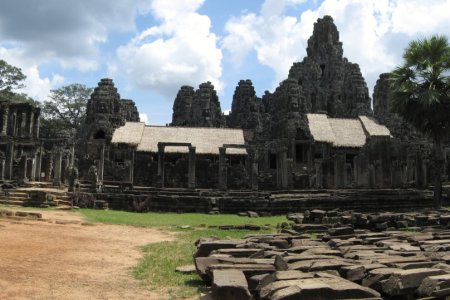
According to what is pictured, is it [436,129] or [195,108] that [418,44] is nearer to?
[436,129]

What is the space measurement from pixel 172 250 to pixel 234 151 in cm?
2557

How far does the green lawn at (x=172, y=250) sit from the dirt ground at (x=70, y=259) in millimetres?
311

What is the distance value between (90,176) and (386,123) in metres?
27.4

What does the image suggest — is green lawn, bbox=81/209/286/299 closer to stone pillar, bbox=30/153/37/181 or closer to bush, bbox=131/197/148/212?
bush, bbox=131/197/148/212

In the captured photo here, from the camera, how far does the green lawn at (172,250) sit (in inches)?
319

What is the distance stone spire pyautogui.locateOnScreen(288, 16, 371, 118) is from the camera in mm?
52625

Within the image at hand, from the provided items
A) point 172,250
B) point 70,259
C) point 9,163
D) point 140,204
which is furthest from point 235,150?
point 70,259

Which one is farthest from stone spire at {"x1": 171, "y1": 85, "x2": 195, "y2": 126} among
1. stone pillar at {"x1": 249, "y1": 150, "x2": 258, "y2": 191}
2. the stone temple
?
stone pillar at {"x1": 249, "y1": 150, "x2": 258, "y2": 191}

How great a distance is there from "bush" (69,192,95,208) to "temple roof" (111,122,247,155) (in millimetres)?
12520

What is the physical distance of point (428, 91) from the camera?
23.8 m

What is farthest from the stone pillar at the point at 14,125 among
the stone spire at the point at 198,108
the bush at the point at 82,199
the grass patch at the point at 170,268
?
the grass patch at the point at 170,268

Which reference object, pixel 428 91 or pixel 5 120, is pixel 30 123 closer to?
pixel 5 120

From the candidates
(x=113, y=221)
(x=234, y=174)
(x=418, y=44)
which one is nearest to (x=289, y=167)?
(x=234, y=174)

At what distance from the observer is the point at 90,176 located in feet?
89.1
